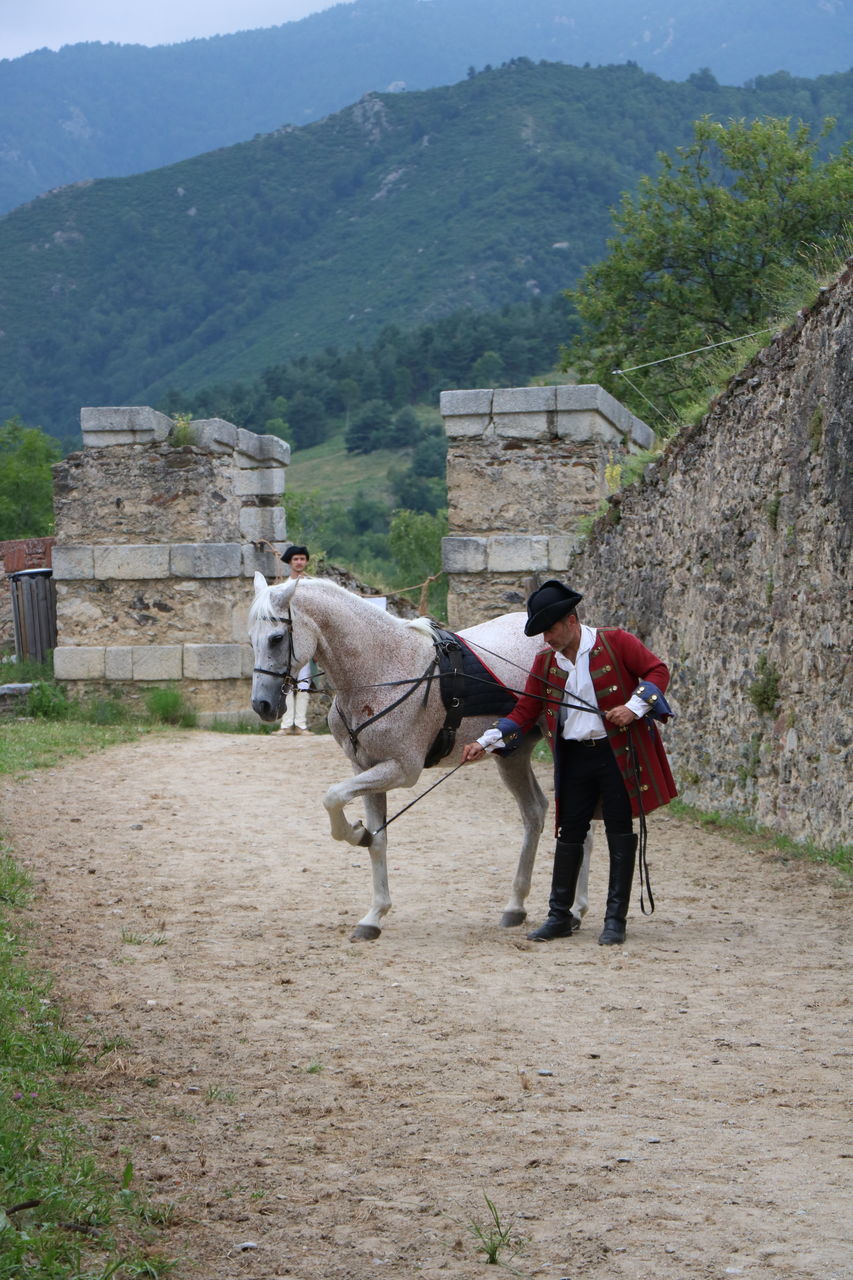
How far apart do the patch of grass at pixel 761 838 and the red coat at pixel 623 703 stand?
1.86 meters

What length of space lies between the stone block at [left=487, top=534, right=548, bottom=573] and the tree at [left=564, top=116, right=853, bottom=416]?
12.0 m

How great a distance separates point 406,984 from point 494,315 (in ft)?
218

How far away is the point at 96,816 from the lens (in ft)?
36.0

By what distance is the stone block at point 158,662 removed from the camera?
58.4 feet

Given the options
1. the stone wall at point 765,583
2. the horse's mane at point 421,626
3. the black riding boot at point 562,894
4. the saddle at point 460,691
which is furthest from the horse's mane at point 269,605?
A: the stone wall at point 765,583

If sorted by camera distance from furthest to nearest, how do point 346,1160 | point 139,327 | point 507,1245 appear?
point 139,327, point 346,1160, point 507,1245

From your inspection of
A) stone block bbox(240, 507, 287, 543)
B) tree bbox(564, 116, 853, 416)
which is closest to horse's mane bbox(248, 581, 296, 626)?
stone block bbox(240, 507, 287, 543)

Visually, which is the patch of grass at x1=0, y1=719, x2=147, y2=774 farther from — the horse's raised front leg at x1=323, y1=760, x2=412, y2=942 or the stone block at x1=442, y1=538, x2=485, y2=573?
the horse's raised front leg at x1=323, y1=760, x2=412, y2=942

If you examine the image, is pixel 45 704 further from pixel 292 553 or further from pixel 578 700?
pixel 578 700

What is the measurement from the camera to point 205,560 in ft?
58.0

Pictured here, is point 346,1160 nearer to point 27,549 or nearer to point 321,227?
point 27,549

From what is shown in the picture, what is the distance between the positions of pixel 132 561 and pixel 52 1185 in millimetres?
14710

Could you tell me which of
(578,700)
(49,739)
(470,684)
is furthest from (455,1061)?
(49,739)

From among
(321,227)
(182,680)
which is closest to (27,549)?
(182,680)
